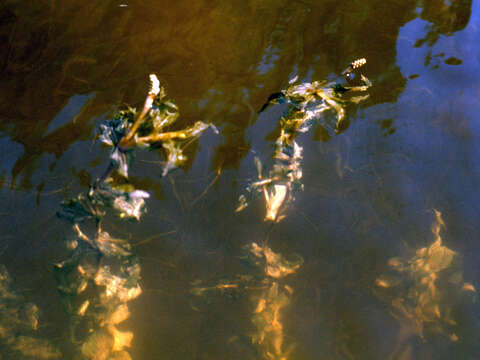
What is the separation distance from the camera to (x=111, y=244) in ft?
5.92

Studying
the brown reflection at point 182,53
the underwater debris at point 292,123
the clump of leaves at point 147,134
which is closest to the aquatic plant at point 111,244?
the clump of leaves at point 147,134

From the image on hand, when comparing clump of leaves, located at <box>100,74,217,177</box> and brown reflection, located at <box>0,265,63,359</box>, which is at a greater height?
clump of leaves, located at <box>100,74,217,177</box>

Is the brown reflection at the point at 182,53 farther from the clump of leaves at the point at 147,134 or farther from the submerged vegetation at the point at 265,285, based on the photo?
the clump of leaves at the point at 147,134

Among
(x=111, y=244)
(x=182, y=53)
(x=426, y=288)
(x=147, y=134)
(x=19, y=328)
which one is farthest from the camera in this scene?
(x=182, y=53)

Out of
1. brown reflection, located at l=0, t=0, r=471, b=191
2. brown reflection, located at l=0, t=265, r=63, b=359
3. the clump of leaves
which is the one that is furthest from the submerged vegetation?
brown reflection, located at l=0, t=0, r=471, b=191

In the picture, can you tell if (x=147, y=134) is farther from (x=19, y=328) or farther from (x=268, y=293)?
(x=19, y=328)

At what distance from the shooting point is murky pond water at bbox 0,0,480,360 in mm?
2080

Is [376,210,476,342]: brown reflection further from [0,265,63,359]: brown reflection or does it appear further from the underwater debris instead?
[0,265,63,359]: brown reflection

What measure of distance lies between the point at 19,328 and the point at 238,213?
1.36 m

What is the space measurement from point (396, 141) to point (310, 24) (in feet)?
3.65

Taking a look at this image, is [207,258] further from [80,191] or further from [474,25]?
[474,25]

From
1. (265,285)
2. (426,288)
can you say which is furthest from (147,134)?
(426,288)

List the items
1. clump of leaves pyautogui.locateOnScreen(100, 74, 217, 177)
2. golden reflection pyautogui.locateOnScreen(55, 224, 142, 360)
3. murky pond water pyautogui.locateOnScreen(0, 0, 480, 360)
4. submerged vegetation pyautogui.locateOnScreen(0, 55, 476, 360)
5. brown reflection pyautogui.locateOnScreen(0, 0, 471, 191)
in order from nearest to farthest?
clump of leaves pyautogui.locateOnScreen(100, 74, 217, 177) → golden reflection pyautogui.locateOnScreen(55, 224, 142, 360) → submerged vegetation pyautogui.locateOnScreen(0, 55, 476, 360) → murky pond water pyautogui.locateOnScreen(0, 0, 480, 360) → brown reflection pyautogui.locateOnScreen(0, 0, 471, 191)

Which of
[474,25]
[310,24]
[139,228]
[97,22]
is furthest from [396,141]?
[97,22]
